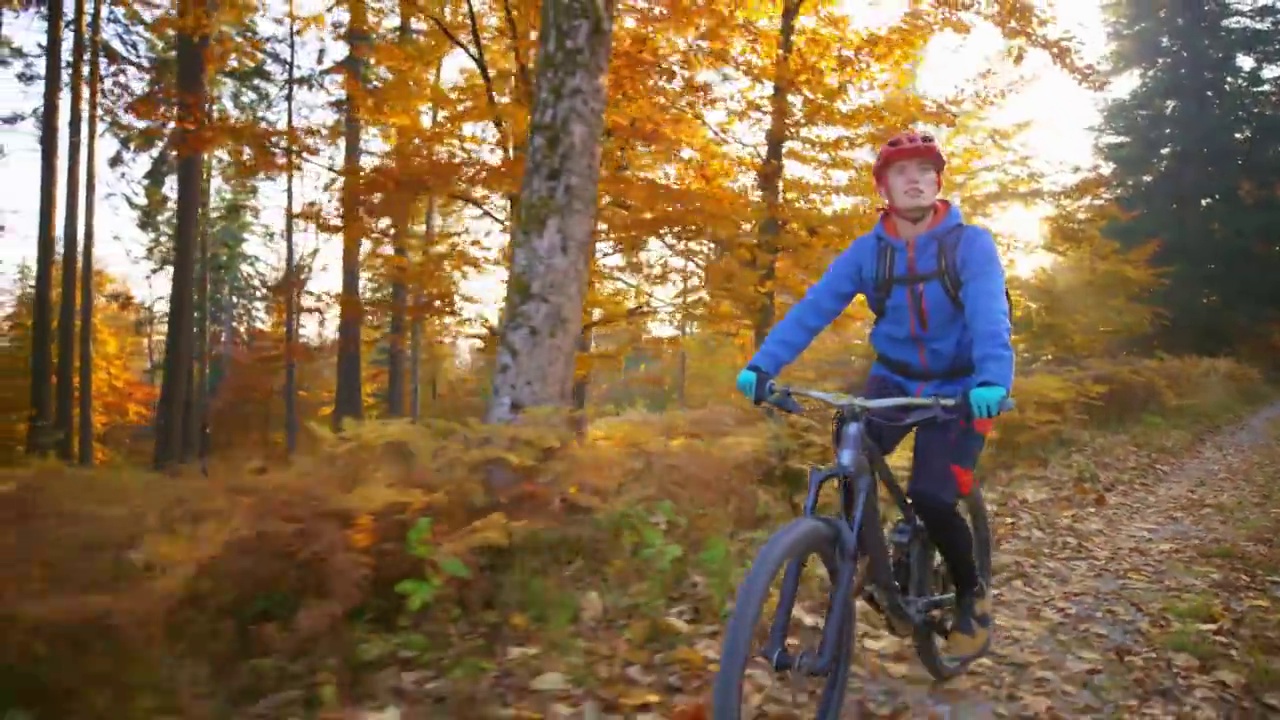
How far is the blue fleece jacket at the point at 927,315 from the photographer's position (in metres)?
2.95

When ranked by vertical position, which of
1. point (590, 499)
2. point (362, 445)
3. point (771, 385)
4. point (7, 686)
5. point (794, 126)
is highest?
point (794, 126)

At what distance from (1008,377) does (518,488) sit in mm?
2401

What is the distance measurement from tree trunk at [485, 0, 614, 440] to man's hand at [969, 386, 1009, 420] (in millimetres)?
3012

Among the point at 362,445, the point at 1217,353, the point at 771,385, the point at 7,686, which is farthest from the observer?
the point at 1217,353

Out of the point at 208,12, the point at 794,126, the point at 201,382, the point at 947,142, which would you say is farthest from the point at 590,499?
the point at 201,382

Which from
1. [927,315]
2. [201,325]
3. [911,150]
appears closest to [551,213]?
[911,150]

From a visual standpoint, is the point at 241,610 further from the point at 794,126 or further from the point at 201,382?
the point at 201,382

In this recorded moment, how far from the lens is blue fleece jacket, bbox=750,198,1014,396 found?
2945 millimetres

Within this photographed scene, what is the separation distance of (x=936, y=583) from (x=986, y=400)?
1.21 metres

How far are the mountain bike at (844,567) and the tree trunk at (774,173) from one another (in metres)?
5.06

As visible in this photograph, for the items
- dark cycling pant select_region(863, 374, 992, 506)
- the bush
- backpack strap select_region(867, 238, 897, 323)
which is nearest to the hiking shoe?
dark cycling pant select_region(863, 374, 992, 506)

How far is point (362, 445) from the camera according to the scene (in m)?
4.19

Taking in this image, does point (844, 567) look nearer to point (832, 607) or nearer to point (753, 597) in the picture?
point (832, 607)

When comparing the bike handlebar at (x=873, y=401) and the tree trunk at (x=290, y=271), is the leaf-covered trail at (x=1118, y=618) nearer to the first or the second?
the bike handlebar at (x=873, y=401)
